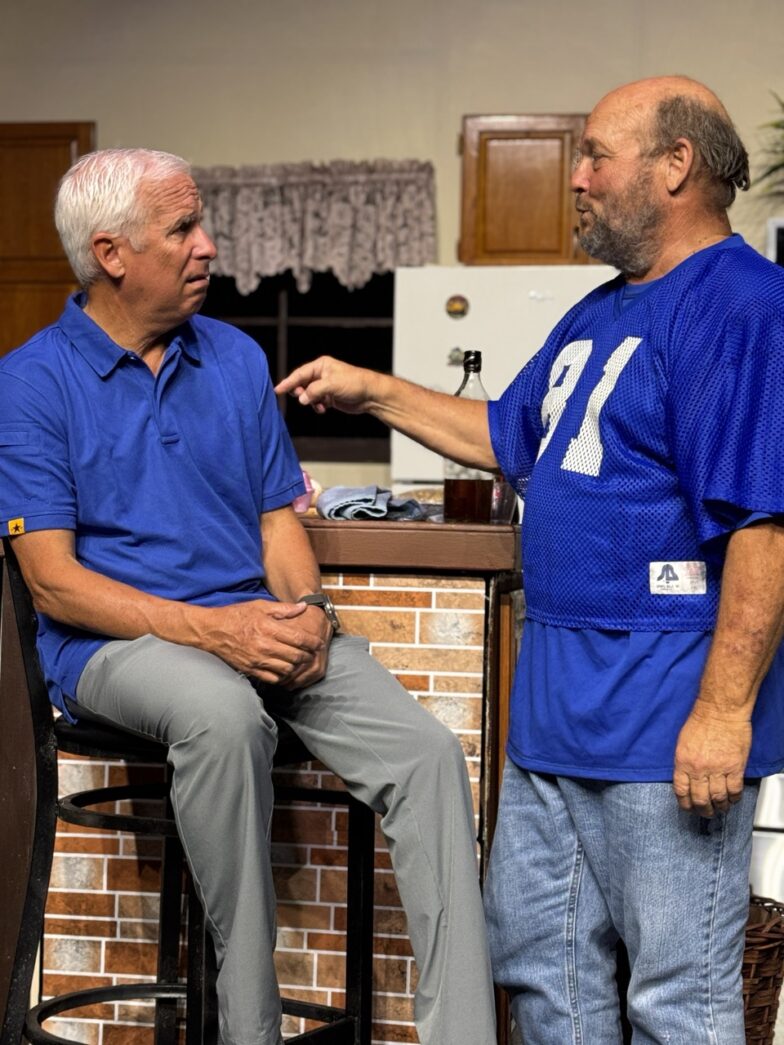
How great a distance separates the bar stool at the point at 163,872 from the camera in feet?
6.21

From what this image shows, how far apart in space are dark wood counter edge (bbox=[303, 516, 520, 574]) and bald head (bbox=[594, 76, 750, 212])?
2.38ft

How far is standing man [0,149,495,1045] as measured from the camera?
5.85ft

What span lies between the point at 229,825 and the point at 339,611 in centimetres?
73

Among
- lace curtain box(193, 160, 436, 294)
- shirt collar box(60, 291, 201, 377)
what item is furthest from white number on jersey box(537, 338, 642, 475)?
lace curtain box(193, 160, 436, 294)

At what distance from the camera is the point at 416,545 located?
2391 millimetres

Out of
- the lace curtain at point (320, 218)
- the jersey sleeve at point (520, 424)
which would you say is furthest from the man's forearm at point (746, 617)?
the lace curtain at point (320, 218)

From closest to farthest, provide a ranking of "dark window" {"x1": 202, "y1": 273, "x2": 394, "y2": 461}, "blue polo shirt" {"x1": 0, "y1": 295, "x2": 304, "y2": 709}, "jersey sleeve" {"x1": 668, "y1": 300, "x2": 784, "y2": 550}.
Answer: "jersey sleeve" {"x1": 668, "y1": 300, "x2": 784, "y2": 550} < "blue polo shirt" {"x1": 0, "y1": 295, "x2": 304, "y2": 709} < "dark window" {"x1": 202, "y1": 273, "x2": 394, "y2": 461}

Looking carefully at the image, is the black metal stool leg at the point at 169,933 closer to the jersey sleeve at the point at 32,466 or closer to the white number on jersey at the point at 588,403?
the jersey sleeve at the point at 32,466

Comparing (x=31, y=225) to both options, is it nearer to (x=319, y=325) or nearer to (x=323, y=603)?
(x=319, y=325)

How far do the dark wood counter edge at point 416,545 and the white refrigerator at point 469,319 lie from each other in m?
3.76

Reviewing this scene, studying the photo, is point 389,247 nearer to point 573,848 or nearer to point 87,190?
point 87,190

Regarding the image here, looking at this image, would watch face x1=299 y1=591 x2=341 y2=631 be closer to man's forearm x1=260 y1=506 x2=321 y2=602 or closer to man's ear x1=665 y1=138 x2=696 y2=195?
man's forearm x1=260 y1=506 x2=321 y2=602

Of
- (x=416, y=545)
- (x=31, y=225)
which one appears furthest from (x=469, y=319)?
(x=416, y=545)

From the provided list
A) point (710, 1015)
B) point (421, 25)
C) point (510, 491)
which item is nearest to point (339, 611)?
point (510, 491)
